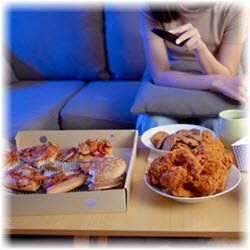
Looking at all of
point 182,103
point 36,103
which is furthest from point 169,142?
point 36,103

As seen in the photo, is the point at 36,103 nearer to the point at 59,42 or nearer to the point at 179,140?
the point at 59,42

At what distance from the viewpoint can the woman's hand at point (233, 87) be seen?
1.27m

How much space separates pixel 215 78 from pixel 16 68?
1184 mm

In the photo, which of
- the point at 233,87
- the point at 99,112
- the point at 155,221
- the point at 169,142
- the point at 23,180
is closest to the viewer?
the point at 155,221

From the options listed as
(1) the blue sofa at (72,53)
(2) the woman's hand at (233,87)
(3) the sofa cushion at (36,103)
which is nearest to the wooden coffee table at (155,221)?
(2) the woman's hand at (233,87)

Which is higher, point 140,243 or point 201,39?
point 201,39

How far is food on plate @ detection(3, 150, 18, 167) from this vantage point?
1.04m

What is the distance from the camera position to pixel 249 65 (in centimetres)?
151

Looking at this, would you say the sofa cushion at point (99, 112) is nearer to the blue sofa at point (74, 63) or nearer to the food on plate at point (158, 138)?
the blue sofa at point (74, 63)

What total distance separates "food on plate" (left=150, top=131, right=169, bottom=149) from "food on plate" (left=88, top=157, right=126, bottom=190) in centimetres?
15

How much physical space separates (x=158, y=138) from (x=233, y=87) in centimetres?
35

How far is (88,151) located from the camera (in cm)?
106

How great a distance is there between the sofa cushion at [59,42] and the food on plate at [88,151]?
3.55 ft

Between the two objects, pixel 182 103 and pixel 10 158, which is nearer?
pixel 10 158
